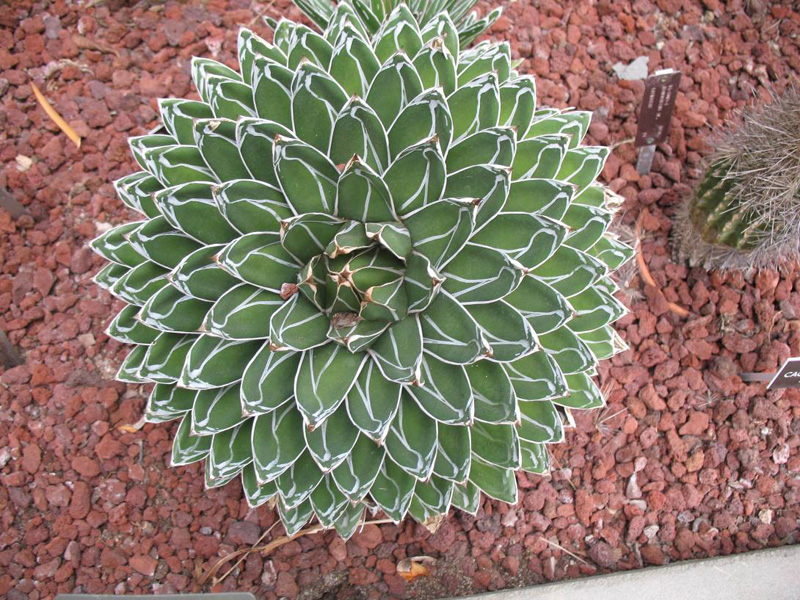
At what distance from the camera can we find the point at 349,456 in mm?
1247

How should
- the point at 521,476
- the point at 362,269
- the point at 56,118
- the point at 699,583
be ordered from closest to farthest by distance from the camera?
1. the point at 362,269
2. the point at 699,583
3. the point at 521,476
4. the point at 56,118

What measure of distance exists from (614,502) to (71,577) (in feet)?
5.05

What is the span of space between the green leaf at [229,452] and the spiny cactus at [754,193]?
4.75 feet

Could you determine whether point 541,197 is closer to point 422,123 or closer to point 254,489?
point 422,123

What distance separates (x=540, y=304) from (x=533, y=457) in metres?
0.42

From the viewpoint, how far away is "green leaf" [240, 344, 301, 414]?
115 cm

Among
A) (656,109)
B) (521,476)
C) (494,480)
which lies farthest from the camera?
(656,109)

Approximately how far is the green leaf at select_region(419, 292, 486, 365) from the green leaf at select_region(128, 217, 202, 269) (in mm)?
496

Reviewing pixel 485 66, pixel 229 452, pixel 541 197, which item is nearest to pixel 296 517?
pixel 229 452

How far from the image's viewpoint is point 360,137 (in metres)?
1.15

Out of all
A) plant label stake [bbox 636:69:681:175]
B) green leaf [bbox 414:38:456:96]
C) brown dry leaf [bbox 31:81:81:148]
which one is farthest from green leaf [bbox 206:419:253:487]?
plant label stake [bbox 636:69:681:175]

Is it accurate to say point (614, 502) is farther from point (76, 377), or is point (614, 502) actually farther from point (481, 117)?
point (76, 377)

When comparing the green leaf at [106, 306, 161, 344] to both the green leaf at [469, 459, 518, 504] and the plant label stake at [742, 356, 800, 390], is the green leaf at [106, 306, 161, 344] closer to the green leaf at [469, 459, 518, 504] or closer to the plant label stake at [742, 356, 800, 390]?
the green leaf at [469, 459, 518, 504]

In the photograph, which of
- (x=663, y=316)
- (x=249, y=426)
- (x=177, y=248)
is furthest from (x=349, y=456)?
(x=663, y=316)
